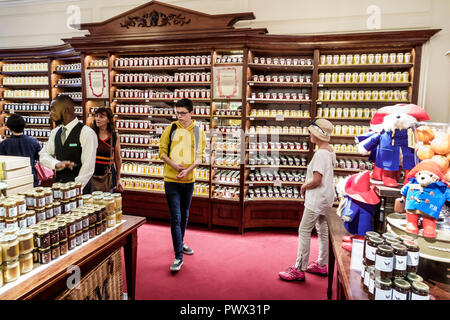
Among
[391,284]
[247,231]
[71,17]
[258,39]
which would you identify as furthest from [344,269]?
[71,17]

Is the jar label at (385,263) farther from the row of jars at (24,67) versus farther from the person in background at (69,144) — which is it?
the row of jars at (24,67)

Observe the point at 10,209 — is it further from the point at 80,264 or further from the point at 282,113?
the point at 282,113

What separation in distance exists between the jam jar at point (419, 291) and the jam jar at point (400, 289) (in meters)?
0.02

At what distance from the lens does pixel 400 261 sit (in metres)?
1.33

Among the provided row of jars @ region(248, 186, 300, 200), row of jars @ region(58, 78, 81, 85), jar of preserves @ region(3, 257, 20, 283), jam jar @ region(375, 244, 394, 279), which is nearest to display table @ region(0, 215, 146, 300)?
jar of preserves @ region(3, 257, 20, 283)

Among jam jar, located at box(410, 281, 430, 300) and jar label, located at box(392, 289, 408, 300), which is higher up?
jam jar, located at box(410, 281, 430, 300)

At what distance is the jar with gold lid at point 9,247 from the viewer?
1.38 metres

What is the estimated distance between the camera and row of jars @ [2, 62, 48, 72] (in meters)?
5.96

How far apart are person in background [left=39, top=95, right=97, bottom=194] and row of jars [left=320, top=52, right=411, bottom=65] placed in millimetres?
3375

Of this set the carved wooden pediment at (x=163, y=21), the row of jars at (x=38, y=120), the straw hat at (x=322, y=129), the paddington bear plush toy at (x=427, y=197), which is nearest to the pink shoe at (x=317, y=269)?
the straw hat at (x=322, y=129)

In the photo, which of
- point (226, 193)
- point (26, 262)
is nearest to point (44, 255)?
point (26, 262)

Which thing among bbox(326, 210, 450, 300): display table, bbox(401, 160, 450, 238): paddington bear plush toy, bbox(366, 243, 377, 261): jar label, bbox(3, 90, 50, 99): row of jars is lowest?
bbox(326, 210, 450, 300): display table

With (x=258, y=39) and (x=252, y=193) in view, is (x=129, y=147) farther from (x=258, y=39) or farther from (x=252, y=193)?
(x=258, y=39)

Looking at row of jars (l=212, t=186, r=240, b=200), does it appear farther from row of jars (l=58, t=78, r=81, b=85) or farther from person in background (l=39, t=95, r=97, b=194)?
row of jars (l=58, t=78, r=81, b=85)
